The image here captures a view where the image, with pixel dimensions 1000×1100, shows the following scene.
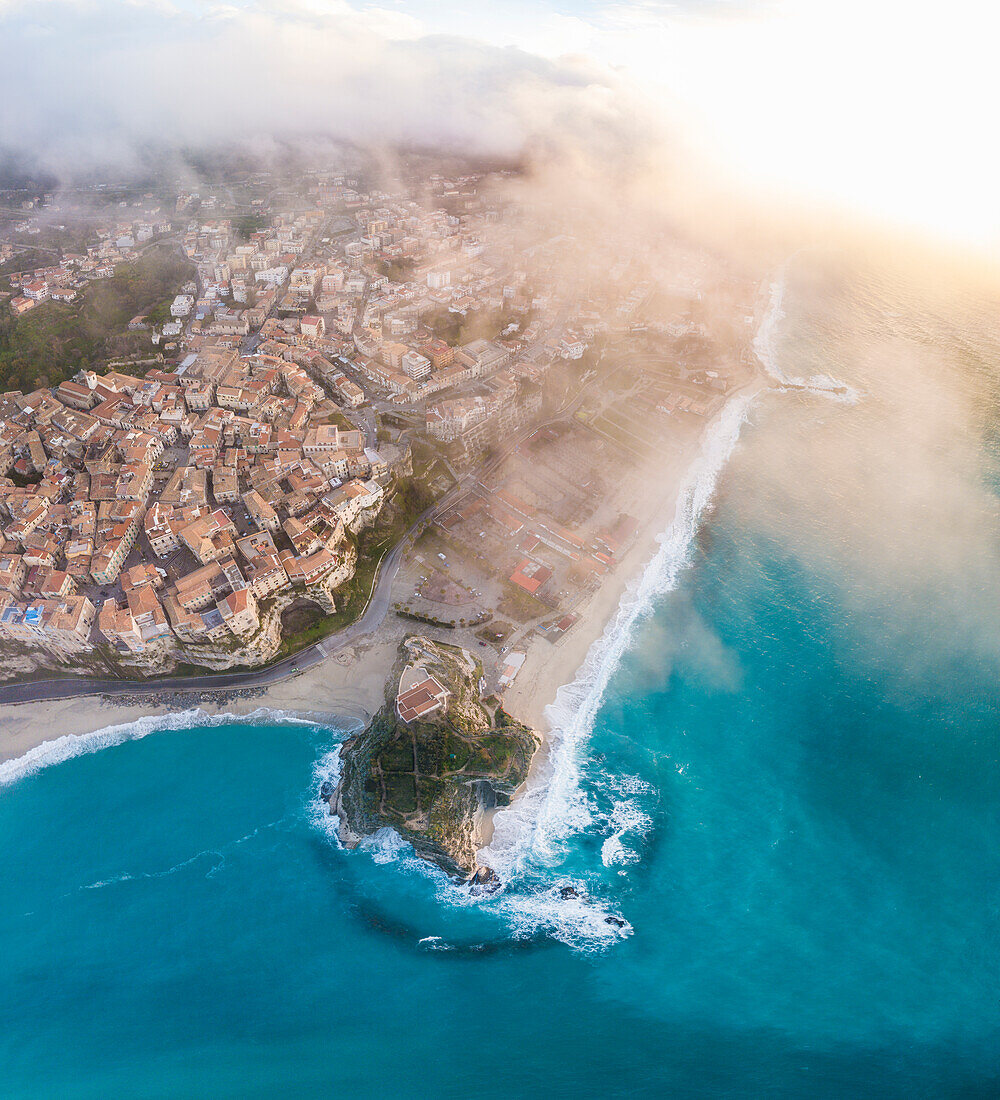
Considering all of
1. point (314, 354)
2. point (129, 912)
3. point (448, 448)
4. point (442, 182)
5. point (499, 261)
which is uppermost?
point (442, 182)

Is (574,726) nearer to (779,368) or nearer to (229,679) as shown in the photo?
(229,679)

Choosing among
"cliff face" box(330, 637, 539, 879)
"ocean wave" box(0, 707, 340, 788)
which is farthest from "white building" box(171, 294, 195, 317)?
"cliff face" box(330, 637, 539, 879)

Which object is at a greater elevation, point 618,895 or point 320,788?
point 618,895

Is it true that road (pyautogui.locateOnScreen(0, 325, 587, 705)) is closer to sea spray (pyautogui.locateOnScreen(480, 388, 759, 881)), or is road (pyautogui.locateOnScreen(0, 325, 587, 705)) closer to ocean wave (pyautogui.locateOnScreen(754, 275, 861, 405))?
sea spray (pyautogui.locateOnScreen(480, 388, 759, 881))

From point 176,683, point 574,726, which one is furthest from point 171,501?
point 574,726

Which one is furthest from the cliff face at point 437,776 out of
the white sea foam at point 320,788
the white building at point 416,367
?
the white building at point 416,367

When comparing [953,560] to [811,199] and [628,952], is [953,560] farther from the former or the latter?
[811,199]

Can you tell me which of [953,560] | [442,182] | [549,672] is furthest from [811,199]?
[549,672]
